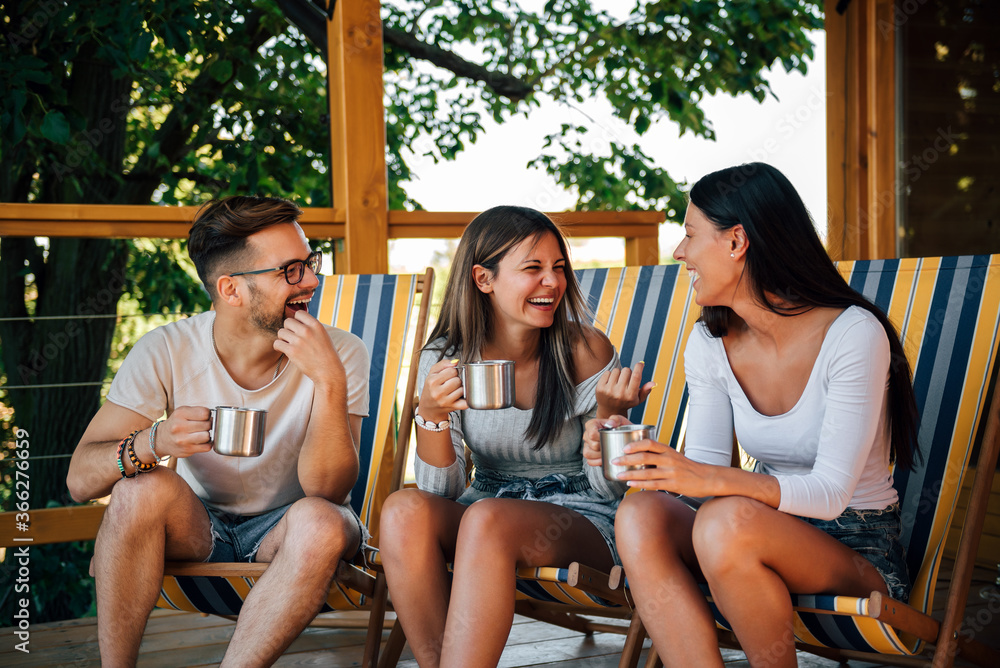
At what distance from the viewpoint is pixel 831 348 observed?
182 cm

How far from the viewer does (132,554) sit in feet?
6.45

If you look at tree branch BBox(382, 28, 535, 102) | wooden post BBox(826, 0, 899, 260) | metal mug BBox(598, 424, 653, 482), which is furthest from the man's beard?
tree branch BBox(382, 28, 535, 102)

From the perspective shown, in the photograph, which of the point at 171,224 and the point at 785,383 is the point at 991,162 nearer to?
the point at 785,383

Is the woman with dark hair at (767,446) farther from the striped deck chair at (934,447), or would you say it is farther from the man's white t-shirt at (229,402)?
the man's white t-shirt at (229,402)

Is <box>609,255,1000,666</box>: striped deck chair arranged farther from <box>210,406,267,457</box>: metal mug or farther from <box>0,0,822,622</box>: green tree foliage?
<box>0,0,822,622</box>: green tree foliage

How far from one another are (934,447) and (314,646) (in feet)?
6.07

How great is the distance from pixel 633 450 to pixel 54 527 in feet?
7.47

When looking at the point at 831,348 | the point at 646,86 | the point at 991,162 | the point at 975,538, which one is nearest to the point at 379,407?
the point at 831,348

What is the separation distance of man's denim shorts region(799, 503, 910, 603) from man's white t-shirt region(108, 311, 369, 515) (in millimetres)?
1183

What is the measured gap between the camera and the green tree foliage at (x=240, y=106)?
16.1ft

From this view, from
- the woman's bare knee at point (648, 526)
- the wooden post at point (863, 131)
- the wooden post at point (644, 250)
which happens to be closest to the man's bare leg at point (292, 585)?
the woman's bare knee at point (648, 526)

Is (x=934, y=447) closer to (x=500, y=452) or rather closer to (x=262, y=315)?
(x=500, y=452)

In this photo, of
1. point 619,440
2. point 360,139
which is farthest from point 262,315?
point 360,139

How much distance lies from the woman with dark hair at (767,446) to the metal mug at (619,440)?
0.02 metres
